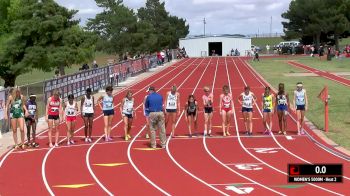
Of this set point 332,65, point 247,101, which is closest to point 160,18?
point 332,65

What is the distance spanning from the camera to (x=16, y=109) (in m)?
16.8

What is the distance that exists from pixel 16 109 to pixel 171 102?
4.50 meters

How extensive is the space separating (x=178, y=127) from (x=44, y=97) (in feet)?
23.1

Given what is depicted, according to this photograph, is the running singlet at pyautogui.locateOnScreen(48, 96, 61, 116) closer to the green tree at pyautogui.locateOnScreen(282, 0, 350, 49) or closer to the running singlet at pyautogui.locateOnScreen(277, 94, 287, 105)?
the running singlet at pyautogui.locateOnScreen(277, 94, 287, 105)

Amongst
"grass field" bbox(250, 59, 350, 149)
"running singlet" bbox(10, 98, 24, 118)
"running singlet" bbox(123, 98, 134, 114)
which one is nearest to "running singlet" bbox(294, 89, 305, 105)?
"grass field" bbox(250, 59, 350, 149)

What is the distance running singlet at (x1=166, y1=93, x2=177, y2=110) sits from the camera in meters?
18.3

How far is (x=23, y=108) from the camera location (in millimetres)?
16938

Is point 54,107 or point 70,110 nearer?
point 54,107

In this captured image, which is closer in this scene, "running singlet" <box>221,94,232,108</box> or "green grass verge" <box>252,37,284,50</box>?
"running singlet" <box>221,94,232,108</box>

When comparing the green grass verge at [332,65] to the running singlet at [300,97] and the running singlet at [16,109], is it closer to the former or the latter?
the running singlet at [300,97]

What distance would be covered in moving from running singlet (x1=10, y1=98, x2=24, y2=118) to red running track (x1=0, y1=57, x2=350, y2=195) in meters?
1.01

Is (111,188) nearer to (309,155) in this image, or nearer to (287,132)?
(309,155)

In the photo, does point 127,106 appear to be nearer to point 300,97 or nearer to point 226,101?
point 226,101

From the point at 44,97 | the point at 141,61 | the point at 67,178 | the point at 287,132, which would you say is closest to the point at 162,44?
the point at 141,61
